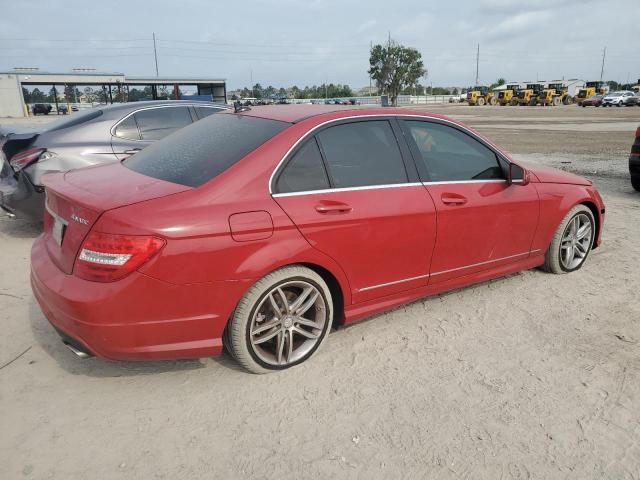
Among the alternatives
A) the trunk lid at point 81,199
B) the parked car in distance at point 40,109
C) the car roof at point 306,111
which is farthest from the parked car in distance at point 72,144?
the parked car in distance at point 40,109

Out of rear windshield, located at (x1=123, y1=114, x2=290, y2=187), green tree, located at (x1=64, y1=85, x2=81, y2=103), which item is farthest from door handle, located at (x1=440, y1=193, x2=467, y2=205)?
green tree, located at (x1=64, y1=85, x2=81, y2=103)

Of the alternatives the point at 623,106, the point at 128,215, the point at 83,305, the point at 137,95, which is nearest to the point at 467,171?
the point at 128,215

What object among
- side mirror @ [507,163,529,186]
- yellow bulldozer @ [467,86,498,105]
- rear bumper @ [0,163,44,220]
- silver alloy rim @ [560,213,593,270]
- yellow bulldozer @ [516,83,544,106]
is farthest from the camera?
yellow bulldozer @ [467,86,498,105]

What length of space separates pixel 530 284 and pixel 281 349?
8.44 ft

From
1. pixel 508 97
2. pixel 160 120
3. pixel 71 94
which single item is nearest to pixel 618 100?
pixel 508 97

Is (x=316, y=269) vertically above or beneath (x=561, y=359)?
above

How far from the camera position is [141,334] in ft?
8.60

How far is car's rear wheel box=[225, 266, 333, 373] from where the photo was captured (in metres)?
2.87

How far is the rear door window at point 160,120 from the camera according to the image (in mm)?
6102

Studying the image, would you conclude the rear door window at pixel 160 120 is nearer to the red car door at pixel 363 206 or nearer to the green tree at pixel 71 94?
the red car door at pixel 363 206

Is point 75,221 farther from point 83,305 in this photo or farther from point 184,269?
point 184,269

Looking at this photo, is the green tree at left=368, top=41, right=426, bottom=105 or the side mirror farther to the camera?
the green tree at left=368, top=41, right=426, bottom=105

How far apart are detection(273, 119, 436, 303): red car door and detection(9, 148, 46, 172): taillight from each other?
375cm

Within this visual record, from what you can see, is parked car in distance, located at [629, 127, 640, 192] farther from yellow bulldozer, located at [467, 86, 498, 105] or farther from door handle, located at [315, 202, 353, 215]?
yellow bulldozer, located at [467, 86, 498, 105]
